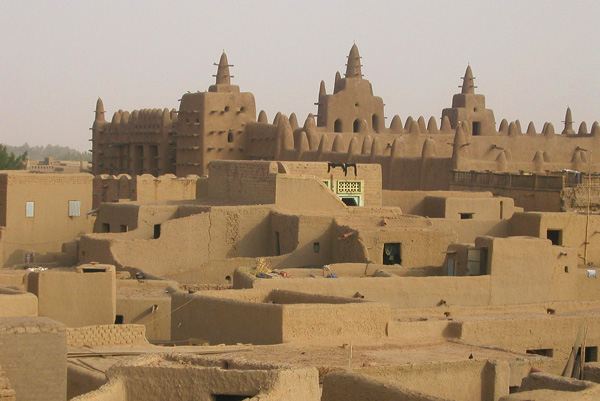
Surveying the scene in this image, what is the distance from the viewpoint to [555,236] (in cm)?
2492

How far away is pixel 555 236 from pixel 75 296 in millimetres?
10607

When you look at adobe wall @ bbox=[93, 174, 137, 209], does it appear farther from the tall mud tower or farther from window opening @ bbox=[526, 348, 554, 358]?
window opening @ bbox=[526, 348, 554, 358]

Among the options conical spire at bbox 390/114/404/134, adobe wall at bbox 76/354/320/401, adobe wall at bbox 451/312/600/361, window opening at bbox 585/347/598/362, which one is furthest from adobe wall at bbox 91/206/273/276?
conical spire at bbox 390/114/404/134

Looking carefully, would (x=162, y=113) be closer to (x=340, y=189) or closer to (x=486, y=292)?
(x=340, y=189)

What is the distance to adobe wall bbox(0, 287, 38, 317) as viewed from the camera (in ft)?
52.8

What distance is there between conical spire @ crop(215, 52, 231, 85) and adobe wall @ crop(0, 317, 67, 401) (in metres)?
39.4

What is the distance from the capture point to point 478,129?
190 ft

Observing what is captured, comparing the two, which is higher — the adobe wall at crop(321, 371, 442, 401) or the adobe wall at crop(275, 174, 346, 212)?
the adobe wall at crop(275, 174, 346, 212)

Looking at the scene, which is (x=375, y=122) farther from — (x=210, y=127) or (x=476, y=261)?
(x=476, y=261)

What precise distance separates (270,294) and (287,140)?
91.5 feet

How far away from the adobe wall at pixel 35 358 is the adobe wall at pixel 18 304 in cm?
250

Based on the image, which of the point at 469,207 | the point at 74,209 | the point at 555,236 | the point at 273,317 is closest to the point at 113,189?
the point at 74,209

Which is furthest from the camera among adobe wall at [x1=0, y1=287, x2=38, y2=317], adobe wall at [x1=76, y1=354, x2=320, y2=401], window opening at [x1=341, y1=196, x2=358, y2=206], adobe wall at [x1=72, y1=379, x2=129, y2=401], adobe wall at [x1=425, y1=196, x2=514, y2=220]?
window opening at [x1=341, y1=196, x2=358, y2=206]

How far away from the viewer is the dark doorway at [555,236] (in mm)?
24828
